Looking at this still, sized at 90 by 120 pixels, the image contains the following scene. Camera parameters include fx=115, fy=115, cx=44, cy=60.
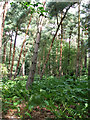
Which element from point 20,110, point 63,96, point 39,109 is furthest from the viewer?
point 63,96

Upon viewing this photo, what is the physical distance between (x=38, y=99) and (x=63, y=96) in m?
0.79

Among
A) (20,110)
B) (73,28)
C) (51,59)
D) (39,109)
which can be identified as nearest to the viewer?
(20,110)

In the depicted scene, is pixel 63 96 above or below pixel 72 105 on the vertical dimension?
above

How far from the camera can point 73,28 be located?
62.8 feet

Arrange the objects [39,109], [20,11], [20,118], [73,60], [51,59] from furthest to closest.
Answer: [51,59] < [73,60] < [20,11] < [39,109] < [20,118]

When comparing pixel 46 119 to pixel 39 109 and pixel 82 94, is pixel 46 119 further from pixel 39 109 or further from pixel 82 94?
pixel 82 94

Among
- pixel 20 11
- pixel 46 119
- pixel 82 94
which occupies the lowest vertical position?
pixel 46 119

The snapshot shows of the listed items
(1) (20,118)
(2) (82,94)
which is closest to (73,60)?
(2) (82,94)

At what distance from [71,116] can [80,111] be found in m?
0.25

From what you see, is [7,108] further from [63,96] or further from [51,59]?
[51,59]

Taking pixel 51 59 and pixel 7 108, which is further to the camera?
pixel 51 59

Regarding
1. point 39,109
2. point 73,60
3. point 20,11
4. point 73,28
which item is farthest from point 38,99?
point 73,60

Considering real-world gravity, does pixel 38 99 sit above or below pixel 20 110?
above

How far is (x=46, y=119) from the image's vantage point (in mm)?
2668
